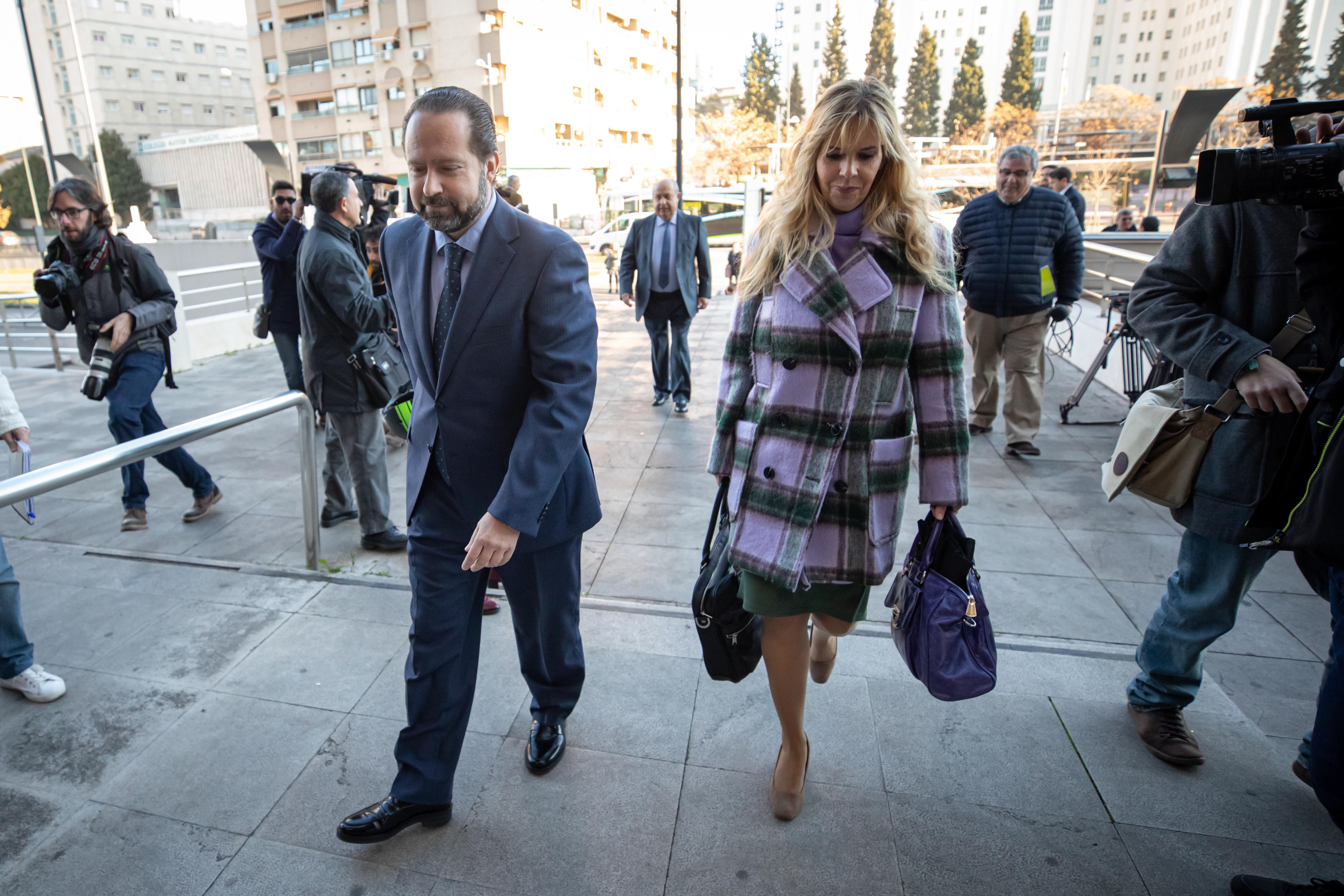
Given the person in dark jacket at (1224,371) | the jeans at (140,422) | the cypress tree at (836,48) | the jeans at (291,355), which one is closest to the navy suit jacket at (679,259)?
the jeans at (291,355)

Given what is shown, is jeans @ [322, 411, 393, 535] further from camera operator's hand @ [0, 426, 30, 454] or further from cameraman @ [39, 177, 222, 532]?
camera operator's hand @ [0, 426, 30, 454]

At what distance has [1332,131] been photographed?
6.07 ft

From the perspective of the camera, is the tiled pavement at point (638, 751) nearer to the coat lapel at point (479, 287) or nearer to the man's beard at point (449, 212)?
the coat lapel at point (479, 287)

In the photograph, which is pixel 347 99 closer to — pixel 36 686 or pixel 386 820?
pixel 36 686

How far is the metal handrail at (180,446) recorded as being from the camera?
7.27 feet

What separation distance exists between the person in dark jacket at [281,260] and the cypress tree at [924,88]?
7914cm

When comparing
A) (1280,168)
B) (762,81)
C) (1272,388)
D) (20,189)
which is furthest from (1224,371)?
(762,81)

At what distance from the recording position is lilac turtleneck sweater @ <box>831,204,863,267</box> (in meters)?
2.01

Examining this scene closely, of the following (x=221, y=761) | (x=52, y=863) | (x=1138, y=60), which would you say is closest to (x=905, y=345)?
(x=221, y=761)

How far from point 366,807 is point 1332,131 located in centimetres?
305

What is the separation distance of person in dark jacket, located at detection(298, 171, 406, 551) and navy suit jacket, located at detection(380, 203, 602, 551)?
1.71 meters

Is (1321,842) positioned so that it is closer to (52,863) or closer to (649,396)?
(52,863)

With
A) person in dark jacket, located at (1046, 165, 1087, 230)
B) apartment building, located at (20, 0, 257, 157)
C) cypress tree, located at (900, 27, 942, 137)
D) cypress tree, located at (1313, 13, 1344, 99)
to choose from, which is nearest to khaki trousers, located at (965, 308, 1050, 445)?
person in dark jacket, located at (1046, 165, 1087, 230)

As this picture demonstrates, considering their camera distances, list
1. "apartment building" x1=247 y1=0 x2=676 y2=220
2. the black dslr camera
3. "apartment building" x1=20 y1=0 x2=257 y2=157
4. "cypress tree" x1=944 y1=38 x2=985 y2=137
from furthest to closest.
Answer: "cypress tree" x1=944 y1=38 x2=985 y2=137
"apartment building" x1=20 y1=0 x2=257 y2=157
"apartment building" x1=247 y1=0 x2=676 y2=220
the black dslr camera
